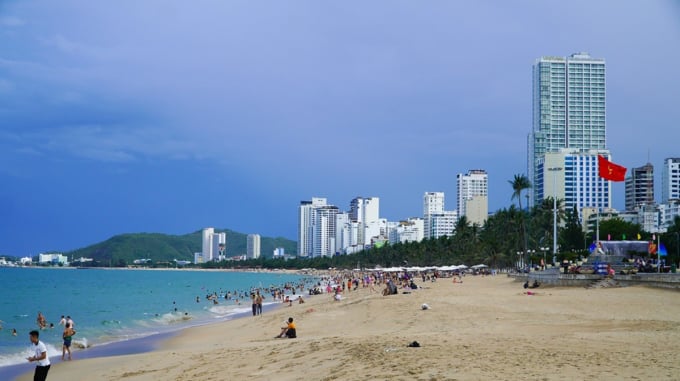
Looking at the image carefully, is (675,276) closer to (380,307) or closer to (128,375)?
(380,307)

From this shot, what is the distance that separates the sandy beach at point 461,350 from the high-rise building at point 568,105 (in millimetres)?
136051

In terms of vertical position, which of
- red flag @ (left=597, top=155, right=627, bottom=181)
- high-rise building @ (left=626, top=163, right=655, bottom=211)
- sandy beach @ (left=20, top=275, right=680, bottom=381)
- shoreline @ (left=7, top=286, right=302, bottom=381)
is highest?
high-rise building @ (left=626, top=163, right=655, bottom=211)

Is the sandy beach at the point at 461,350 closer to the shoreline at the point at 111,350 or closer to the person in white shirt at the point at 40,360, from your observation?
the shoreline at the point at 111,350

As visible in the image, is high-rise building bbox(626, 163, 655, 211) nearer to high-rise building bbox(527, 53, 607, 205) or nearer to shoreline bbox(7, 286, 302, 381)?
high-rise building bbox(527, 53, 607, 205)

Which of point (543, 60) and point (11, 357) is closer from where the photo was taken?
point (11, 357)

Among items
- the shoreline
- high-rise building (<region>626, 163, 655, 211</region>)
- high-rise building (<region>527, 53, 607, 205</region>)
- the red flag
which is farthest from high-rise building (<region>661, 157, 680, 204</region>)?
the shoreline

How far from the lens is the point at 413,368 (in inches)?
392

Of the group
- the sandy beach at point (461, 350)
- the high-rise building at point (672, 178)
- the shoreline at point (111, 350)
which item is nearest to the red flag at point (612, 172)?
the sandy beach at point (461, 350)

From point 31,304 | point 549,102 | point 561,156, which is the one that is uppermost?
point 549,102

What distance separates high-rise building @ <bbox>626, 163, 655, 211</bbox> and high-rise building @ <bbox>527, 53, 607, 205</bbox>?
10660mm

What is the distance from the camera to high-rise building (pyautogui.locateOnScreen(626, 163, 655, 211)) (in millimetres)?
Answer: 147125

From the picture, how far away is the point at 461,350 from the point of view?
1161 cm

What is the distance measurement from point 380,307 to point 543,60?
5511 inches

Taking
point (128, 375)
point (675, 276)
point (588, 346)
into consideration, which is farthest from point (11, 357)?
point (675, 276)
